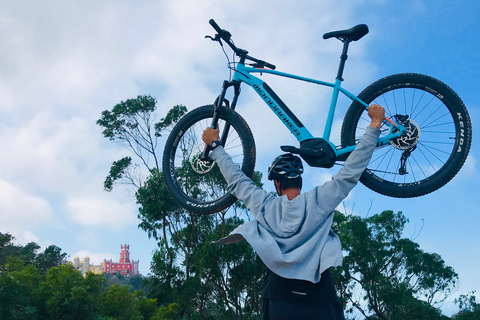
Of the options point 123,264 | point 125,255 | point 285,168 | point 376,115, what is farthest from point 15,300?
point 125,255

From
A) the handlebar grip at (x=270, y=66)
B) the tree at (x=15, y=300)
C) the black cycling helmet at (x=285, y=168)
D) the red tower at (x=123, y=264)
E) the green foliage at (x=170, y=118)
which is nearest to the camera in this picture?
the black cycling helmet at (x=285, y=168)

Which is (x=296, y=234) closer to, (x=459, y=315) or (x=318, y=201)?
(x=318, y=201)

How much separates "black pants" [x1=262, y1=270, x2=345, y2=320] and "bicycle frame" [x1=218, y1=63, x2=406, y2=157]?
1398mm

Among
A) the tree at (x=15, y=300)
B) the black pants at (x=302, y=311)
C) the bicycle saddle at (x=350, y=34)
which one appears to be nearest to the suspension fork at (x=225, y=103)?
the bicycle saddle at (x=350, y=34)

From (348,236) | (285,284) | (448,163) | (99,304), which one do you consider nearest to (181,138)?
(285,284)

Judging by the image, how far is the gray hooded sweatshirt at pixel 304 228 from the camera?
2.48 meters

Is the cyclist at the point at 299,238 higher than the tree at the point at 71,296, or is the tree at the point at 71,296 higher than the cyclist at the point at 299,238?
the tree at the point at 71,296

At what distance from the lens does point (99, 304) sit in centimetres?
957

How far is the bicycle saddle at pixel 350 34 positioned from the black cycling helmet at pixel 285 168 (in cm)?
150

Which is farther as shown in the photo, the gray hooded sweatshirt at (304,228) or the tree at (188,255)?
the tree at (188,255)

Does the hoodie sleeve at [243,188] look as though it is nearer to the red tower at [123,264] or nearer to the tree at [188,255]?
the tree at [188,255]

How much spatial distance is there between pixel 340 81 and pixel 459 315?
1825cm

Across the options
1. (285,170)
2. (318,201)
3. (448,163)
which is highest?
(448,163)

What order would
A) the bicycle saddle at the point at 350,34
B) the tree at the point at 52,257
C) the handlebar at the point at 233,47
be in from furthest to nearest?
the tree at the point at 52,257 → the handlebar at the point at 233,47 → the bicycle saddle at the point at 350,34
